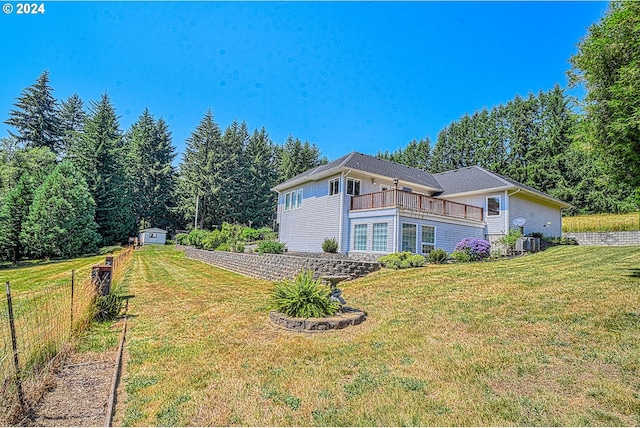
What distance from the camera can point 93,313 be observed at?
247 inches

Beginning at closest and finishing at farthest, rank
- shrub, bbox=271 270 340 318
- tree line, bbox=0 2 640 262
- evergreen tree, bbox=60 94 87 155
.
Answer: shrub, bbox=271 270 340 318
tree line, bbox=0 2 640 262
evergreen tree, bbox=60 94 87 155

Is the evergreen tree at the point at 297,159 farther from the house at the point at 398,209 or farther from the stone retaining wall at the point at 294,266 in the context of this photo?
the stone retaining wall at the point at 294,266

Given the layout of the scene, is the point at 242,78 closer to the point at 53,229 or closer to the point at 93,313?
the point at 93,313

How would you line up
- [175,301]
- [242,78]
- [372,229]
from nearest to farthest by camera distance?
[175,301]
[372,229]
[242,78]

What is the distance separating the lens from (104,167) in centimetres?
3412

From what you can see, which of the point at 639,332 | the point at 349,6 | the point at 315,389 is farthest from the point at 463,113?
the point at 315,389

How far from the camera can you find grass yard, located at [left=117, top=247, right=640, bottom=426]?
9.92ft

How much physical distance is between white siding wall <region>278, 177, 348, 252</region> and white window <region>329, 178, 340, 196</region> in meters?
0.26

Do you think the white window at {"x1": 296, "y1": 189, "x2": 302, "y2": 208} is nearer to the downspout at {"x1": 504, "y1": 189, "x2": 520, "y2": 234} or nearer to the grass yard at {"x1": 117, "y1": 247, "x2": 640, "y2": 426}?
the downspout at {"x1": 504, "y1": 189, "x2": 520, "y2": 234}

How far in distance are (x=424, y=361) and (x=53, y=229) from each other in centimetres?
2856

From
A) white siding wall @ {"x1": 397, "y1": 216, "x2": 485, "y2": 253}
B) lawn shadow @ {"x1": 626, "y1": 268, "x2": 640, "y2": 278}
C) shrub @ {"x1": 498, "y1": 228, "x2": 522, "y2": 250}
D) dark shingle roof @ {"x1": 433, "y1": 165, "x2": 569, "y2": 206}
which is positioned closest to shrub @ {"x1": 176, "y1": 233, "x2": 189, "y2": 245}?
dark shingle roof @ {"x1": 433, "y1": 165, "x2": 569, "y2": 206}

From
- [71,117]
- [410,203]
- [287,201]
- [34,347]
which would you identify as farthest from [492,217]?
[71,117]

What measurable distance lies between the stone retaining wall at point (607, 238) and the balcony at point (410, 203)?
994 centimetres

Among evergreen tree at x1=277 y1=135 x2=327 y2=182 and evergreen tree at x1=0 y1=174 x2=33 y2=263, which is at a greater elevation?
evergreen tree at x1=277 y1=135 x2=327 y2=182
